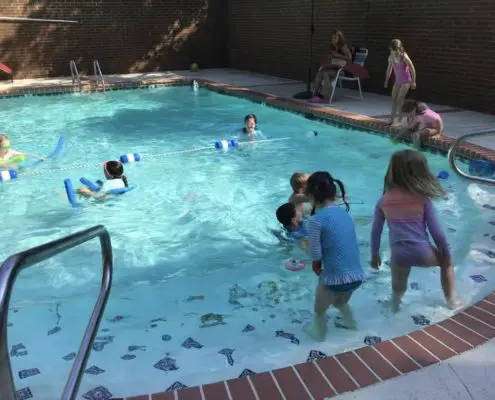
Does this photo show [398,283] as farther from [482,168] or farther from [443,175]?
[443,175]

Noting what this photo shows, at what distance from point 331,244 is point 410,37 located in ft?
30.0

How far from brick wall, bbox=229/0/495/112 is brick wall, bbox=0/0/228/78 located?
2.15 m

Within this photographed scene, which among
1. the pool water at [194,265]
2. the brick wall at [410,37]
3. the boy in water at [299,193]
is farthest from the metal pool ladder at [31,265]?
the brick wall at [410,37]

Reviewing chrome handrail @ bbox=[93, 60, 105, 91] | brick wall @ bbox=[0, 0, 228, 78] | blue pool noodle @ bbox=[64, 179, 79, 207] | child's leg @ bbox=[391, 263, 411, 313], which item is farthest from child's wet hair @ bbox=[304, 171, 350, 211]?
brick wall @ bbox=[0, 0, 228, 78]

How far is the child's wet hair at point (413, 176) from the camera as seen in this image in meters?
3.23

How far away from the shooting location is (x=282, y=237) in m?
5.15

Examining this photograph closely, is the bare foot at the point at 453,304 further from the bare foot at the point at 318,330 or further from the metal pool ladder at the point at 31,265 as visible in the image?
the metal pool ladder at the point at 31,265

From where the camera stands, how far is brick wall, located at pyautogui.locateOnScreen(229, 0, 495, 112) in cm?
967

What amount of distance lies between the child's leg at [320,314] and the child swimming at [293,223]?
117cm

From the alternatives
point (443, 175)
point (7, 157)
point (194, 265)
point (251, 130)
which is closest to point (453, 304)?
point (194, 265)

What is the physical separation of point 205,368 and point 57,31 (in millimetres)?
15143

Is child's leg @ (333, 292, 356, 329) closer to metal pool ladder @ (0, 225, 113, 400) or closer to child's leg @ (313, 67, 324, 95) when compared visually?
metal pool ladder @ (0, 225, 113, 400)

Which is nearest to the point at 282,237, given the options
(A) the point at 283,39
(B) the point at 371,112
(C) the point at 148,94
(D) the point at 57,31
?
(B) the point at 371,112

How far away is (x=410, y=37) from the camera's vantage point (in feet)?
36.8
